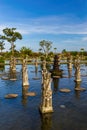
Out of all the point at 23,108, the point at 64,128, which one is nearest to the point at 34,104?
the point at 23,108

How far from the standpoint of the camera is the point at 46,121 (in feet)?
65.7

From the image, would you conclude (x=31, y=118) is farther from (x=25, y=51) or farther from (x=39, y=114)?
(x=25, y=51)

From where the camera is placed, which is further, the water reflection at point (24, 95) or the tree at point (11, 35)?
the tree at point (11, 35)

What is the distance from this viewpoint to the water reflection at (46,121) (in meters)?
18.8

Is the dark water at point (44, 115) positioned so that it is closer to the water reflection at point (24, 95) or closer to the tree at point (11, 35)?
the water reflection at point (24, 95)

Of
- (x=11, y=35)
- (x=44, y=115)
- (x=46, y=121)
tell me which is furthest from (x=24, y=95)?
(x=11, y=35)

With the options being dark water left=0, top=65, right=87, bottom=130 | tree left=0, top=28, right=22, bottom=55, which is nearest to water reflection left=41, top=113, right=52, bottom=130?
dark water left=0, top=65, right=87, bottom=130

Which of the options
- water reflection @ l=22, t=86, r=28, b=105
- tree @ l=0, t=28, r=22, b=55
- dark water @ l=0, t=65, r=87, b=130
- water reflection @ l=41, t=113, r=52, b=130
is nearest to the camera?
water reflection @ l=41, t=113, r=52, b=130

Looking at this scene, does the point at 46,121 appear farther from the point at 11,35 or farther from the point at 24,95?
the point at 11,35

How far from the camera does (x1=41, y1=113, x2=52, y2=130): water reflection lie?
1883 cm

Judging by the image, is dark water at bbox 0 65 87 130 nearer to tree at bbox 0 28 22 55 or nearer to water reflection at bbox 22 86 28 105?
water reflection at bbox 22 86 28 105

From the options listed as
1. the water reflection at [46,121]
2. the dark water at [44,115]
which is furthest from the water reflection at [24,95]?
the water reflection at [46,121]

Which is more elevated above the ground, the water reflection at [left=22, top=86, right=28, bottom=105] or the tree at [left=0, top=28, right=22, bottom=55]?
the tree at [left=0, top=28, right=22, bottom=55]

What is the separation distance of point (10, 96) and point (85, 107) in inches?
418
